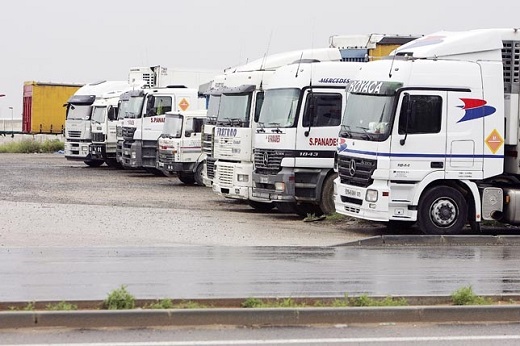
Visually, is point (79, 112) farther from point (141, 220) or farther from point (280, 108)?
point (141, 220)

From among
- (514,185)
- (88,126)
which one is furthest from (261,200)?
(88,126)

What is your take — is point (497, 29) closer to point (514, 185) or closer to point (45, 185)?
point (514, 185)

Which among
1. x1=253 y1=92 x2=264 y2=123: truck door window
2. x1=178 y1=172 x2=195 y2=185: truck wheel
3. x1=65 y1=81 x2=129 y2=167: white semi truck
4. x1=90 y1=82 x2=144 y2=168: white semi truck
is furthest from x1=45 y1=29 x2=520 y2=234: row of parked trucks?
x1=65 y1=81 x2=129 y2=167: white semi truck

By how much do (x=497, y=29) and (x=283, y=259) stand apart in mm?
7282

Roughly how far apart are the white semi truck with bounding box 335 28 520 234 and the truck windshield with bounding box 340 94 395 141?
0.02 meters

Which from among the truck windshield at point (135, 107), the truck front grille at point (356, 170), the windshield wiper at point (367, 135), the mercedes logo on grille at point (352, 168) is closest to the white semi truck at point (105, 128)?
the truck windshield at point (135, 107)

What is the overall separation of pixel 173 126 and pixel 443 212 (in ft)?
51.9

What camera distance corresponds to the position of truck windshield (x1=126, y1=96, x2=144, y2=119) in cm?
3809

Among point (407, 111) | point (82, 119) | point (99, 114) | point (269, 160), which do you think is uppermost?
point (99, 114)

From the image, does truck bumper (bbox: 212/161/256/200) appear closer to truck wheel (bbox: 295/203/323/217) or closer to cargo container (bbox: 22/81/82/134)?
truck wheel (bbox: 295/203/323/217)

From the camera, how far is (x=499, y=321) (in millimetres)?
11102

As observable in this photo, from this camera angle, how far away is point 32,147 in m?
65.1

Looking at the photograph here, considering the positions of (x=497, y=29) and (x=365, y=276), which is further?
(x=497, y=29)

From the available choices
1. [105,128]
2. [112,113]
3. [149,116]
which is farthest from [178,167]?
[105,128]
